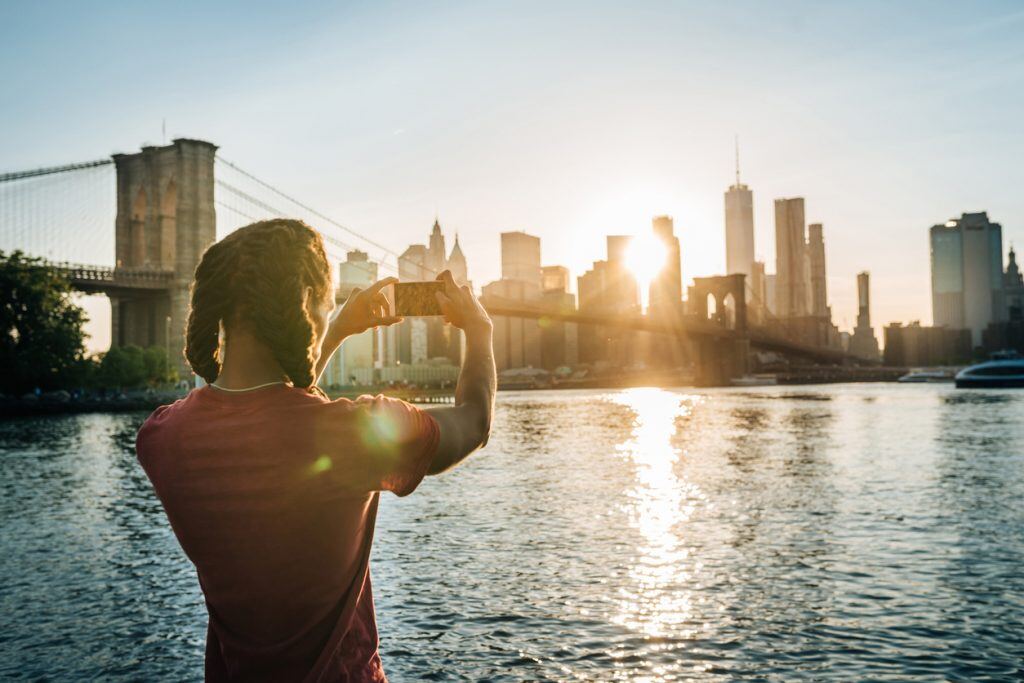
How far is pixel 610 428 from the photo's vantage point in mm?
40031

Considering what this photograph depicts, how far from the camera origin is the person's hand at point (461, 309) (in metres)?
1.81

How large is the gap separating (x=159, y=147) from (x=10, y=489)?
66450 mm

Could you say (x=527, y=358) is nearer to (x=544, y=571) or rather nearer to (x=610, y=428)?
(x=610, y=428)

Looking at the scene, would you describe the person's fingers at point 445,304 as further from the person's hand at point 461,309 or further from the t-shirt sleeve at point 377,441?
the t-shirt sleeve at point 377,441

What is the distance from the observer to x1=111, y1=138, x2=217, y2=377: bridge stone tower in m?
70.6

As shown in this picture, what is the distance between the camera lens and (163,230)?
78.6m

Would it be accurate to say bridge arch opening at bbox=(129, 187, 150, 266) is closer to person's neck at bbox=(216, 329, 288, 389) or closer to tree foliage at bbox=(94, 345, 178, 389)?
tree foliage at bbox=(94, 345, 178, 389)

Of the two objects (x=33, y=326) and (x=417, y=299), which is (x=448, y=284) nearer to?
(x=417, y=299)

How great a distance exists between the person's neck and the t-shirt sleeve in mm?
Answer: 191

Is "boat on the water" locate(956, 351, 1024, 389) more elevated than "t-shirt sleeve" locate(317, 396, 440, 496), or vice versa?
"t-shirt sleeve" locate(317, 396, 440, 496)

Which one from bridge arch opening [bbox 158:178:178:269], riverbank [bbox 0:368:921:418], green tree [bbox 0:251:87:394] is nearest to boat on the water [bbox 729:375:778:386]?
riverbank [bbox 0:368:921:418]

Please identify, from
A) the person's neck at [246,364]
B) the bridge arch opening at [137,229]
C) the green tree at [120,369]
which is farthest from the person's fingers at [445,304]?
the bridge arch opening at [137,229]

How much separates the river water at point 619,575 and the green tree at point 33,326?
38.4 m

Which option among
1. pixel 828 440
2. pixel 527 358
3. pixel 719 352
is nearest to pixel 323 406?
pixel 828 440
